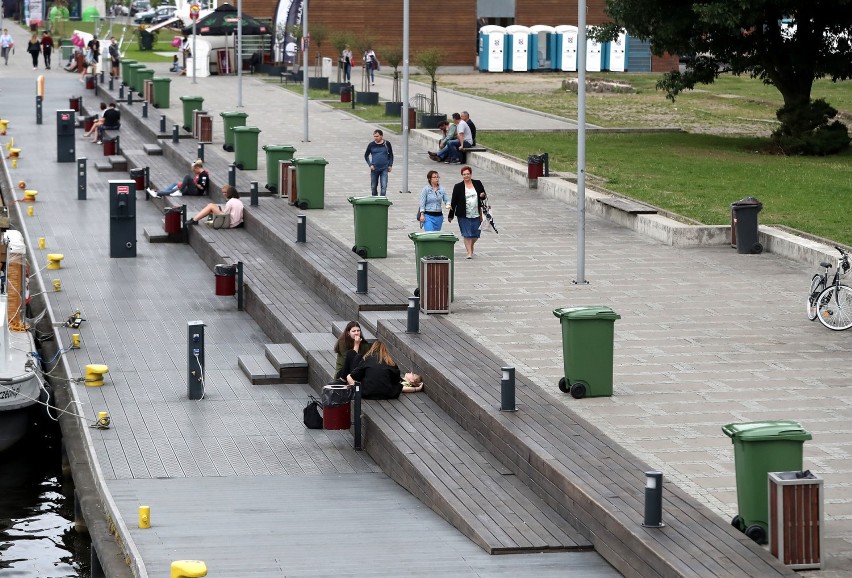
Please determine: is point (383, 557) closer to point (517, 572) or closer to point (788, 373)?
point (517, 572)

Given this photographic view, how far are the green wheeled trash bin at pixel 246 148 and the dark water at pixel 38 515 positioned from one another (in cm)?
1599

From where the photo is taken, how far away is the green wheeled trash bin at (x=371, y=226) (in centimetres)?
2434

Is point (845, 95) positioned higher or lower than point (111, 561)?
higher

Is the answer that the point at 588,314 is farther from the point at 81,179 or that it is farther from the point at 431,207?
the point at 81,179

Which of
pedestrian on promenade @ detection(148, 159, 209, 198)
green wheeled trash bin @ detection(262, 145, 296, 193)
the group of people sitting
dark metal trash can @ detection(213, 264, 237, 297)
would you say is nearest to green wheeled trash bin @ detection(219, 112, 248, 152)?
pedestrian on promenade @ detection(148, 159, 209, 198)

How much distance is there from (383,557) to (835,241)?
13547 mm

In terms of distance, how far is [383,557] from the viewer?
12.7m

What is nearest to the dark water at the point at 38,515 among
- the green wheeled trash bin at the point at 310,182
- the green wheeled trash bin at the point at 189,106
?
the green wheeled trash bin at the point at 310,182

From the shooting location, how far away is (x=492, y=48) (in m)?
69.7

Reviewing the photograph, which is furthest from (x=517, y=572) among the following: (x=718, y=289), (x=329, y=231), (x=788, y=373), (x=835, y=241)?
(x=329, y=231)

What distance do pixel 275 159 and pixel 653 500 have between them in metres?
20.9

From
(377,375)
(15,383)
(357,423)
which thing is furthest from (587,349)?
(15,383)

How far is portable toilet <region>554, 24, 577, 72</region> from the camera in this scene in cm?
7031

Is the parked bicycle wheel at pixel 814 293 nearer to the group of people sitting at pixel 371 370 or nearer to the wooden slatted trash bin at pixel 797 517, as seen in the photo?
the group of people sitting at pixel 371 370
